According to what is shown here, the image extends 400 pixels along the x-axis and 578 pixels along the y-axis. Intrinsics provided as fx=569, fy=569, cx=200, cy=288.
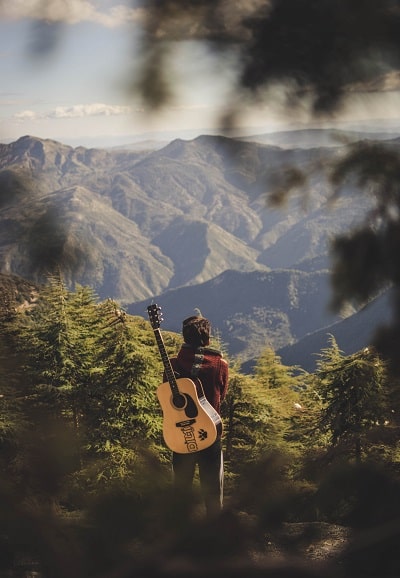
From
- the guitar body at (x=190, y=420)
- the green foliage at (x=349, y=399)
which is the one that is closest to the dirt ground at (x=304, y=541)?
the guitar body at (x=190, y=420)

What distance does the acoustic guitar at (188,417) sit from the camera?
5516 millimetres

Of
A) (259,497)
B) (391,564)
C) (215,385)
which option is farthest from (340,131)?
(215,385)

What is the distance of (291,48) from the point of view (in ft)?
7.89

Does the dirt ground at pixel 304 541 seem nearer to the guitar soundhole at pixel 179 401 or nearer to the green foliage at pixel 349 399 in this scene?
the guitar soundhole at pixel 179 401

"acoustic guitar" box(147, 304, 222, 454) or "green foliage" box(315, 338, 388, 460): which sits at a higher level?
"acoustic guitar" box(147, 304, 222, 454)

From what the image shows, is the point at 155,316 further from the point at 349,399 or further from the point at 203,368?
the point at 349,399

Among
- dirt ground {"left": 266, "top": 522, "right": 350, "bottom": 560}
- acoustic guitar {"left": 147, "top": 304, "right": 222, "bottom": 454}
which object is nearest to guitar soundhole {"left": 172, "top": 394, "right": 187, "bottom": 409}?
acoustic guitar {"left": 147, "top": 304, "right": 222, "bottom": 454}

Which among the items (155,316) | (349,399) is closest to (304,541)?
(155,316)

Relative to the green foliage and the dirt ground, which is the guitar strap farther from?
the green foliage

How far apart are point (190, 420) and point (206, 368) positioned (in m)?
0.53

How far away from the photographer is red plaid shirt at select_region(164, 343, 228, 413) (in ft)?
18.3

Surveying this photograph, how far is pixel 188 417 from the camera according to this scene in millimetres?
5551

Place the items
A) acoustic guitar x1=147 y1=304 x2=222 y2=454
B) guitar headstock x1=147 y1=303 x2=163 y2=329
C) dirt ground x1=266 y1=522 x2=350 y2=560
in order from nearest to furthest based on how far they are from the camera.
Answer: dirt ground x1=266 y1=522 x2=350 y2=560
acoustic guitar x1=147 y1=304 x2=222 y2=454
guitar headstock x1=147 y1=303 x2=163 y2=329

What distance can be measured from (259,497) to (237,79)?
174cm
